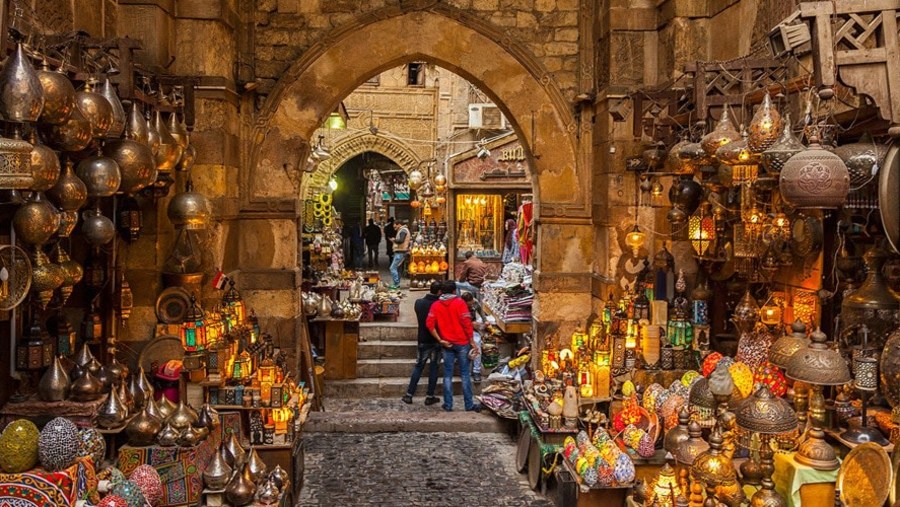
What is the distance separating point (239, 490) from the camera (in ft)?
13.6

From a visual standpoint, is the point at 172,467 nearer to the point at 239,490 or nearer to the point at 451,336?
the point at 239,490

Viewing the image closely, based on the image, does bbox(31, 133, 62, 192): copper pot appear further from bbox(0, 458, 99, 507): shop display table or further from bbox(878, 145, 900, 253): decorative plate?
bbox(878, 145, 900, 253): decorative plate

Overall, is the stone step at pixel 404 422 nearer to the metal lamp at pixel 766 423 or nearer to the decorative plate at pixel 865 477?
the metal lamp at pixel 766 423

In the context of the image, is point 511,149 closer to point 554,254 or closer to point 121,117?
point 554,254

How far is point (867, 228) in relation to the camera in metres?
4.02

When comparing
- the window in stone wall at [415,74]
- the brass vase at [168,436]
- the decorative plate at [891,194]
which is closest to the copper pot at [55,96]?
the brass vase at [168,436]

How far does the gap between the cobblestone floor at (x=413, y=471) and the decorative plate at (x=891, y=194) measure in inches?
149

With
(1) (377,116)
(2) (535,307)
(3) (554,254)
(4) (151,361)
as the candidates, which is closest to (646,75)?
(3) (554,254)

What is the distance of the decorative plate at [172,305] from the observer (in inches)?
229

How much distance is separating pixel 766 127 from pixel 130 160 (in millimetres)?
3374

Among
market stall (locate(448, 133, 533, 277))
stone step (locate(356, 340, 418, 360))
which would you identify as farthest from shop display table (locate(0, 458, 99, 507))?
market stall (locate(448, 133, 533, 277))

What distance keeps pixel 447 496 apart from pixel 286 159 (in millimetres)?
3433

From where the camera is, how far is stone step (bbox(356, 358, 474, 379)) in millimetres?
9203

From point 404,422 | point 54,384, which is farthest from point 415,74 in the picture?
point 54,384
